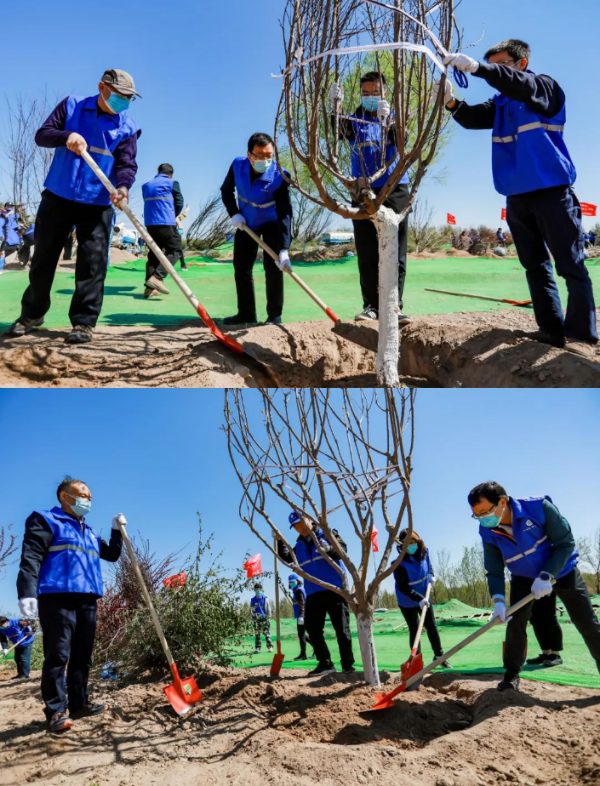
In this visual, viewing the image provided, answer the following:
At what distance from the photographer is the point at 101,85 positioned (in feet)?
15.9

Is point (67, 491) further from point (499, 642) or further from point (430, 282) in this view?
point (430, 282)

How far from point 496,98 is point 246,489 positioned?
10.7 feet

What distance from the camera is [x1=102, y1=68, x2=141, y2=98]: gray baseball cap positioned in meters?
4.79

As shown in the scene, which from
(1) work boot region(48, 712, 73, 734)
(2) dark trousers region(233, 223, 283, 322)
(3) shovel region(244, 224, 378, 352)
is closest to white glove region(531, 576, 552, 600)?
(1) work boot region(48, 712, 73, 734)

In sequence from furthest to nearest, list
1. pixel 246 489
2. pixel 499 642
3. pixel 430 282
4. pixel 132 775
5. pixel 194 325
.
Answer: pixel 430 282
pixel 194 325
pixel 499 642
pixel 246 489
pixel 132 775

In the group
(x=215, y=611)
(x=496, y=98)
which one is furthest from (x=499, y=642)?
(x=496, y=98)

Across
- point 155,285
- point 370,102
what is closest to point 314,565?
point 370,102

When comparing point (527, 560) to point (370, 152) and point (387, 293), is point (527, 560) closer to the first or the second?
point (387, 293)

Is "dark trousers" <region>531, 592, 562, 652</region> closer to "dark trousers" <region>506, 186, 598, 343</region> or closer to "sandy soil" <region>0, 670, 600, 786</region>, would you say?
"sandy soil" <region>0, 670, 600, 786</region>

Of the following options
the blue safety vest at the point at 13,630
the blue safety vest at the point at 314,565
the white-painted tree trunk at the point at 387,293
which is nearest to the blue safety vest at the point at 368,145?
the white-painted tree trunk at the point at 387,293

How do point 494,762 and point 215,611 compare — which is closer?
point 494,762

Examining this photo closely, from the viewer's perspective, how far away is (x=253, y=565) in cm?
588

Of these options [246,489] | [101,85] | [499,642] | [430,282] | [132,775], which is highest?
[101,85]

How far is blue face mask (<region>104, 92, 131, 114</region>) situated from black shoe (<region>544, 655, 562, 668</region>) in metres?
4.87
